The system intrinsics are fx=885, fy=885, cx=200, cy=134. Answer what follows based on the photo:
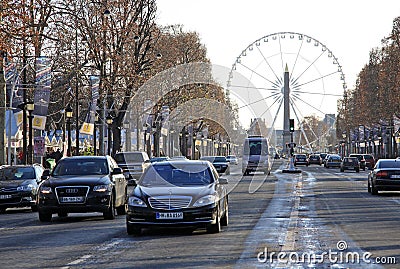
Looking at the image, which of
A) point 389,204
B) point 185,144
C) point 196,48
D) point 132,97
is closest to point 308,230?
point 389,204

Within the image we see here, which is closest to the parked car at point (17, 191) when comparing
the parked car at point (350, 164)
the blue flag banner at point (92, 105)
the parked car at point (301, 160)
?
the blue flag banner at point (92, 105)

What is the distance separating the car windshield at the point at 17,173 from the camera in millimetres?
30531

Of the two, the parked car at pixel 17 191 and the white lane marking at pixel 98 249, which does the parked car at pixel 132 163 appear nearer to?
the parked car at pixel 17 191

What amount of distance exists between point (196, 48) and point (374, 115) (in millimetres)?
20625

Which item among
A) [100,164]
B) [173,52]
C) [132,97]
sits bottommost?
[100,164]

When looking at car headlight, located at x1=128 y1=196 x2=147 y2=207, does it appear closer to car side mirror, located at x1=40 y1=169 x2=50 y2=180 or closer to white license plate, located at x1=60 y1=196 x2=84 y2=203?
white license plate, located at x1=60 y1=196 x2=84 y2=203

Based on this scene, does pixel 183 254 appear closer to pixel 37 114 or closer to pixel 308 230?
pixel 308 230

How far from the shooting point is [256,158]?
224ft

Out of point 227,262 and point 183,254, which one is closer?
point 227,262

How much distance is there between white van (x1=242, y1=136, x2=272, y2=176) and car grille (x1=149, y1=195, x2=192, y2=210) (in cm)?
4914

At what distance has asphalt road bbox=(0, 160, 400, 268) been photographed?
13953mm

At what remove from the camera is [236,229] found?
2000cm

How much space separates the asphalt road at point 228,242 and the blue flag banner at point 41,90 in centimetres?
1757

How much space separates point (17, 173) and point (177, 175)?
1256cm
